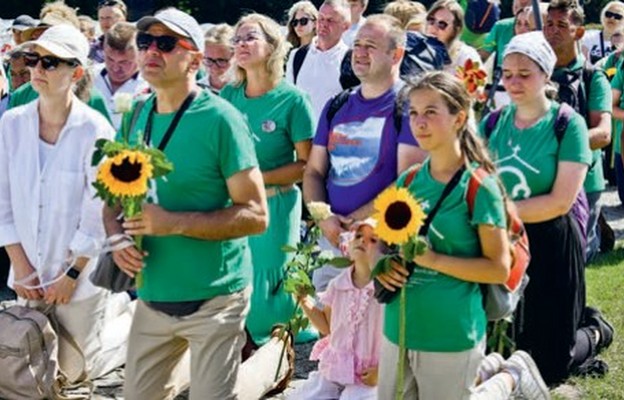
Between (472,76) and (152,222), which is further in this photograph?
(472,76)

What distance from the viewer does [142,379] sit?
479 cm

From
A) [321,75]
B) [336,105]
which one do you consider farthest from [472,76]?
[321,75]

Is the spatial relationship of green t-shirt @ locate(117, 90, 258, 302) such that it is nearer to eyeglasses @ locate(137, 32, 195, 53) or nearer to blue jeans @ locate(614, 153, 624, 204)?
eyeglasses @ locate(137, 32, 195, 53)

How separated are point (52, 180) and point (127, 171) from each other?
1.46 metres

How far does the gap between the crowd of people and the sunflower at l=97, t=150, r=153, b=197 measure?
126 mm

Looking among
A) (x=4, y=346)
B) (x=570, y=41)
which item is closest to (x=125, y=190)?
(x=4, y=346)

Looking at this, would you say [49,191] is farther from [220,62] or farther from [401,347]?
[220,62]

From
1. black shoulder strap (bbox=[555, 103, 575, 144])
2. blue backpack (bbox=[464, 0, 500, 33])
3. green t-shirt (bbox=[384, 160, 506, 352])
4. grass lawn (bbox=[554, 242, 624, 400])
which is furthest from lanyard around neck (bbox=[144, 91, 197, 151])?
blue backpack (bbox=[464, 0, 500, 33])

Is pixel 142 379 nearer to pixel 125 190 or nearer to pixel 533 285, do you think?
pixel 125 190

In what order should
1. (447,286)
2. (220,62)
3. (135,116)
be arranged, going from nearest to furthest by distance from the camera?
1. (447,286)
2. (135,116)
3. (220,62)

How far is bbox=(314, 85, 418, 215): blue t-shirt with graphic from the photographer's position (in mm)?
5582

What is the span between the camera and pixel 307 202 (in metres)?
5.71

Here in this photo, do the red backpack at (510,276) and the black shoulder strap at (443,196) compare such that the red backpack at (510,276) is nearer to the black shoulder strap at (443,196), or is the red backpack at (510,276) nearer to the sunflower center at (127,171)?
the black shoulder strap at (443,196)

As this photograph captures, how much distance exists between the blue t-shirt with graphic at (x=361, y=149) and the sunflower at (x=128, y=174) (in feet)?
4.95
